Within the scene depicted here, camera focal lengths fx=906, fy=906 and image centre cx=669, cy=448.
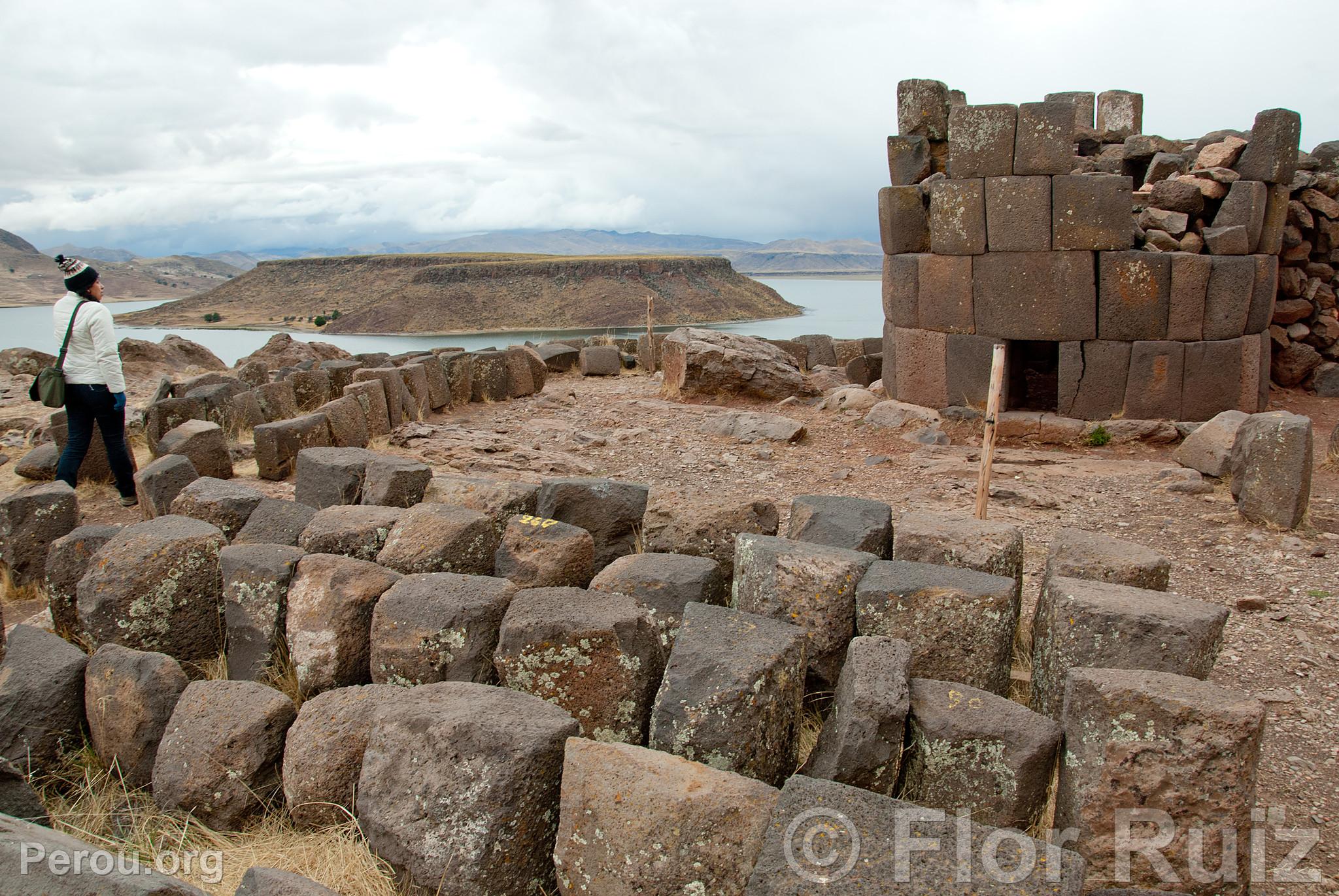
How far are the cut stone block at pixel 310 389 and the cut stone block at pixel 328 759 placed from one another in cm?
836

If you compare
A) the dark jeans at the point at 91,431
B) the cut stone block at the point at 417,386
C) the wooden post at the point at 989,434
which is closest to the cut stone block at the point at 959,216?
the wooden post at the point at 989,434

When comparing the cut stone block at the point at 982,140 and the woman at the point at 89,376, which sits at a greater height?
the cut stone block at the point at 982,140

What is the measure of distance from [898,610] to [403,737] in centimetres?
197

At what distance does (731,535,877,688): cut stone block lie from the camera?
3824mm

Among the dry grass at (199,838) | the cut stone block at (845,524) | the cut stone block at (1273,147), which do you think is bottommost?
the dry grass at (199,838)

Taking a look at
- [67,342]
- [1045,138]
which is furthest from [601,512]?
[1045,138]

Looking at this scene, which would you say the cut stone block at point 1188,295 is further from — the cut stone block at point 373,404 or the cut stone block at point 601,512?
the cut stone block at point 373,404

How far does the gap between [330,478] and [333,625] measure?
2127 mm

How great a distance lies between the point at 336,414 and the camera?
9203mm

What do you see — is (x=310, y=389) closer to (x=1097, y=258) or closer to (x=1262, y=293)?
(x=1097, y=258)

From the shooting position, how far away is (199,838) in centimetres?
363

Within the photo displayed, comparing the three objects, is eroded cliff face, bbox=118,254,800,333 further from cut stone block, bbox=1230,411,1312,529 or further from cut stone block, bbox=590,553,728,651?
cut stone block, bbox=590,553,728,651

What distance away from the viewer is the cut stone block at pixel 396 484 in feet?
18.6

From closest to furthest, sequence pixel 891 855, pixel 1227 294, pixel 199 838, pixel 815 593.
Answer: pixel 891 855 → pixel 199 838 → pixel 815 593 → pixel 1227 294
